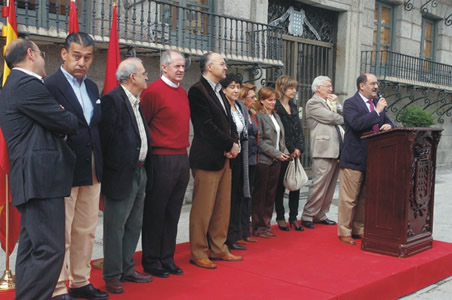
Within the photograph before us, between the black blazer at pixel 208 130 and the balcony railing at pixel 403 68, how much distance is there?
754 centimetres

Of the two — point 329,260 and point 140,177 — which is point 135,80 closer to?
point 140,177

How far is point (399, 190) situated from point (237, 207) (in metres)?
1.42

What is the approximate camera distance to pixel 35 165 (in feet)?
9.92

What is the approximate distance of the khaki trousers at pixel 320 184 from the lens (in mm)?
6176

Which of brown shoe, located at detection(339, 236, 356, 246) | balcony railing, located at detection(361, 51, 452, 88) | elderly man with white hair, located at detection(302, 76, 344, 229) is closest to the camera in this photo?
brown shoe, located at detection(339, 236, 356, 246)

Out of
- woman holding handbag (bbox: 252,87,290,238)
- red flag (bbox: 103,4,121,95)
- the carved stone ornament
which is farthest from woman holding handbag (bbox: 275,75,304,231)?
the carved stone ornament

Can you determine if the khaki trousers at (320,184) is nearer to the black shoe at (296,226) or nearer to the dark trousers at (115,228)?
the black shoe at (296,226)

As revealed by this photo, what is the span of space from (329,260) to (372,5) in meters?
8.28

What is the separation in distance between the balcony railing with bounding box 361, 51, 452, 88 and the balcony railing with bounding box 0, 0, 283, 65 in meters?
3.20

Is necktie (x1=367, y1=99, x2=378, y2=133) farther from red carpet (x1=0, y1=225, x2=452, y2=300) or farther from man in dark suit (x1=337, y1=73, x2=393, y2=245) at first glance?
red carpet (x1=0, y1=225, x2=452, y2=300)

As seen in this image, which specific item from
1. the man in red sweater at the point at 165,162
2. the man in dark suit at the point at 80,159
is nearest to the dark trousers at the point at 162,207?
the man in red sweater at the point at 165,162

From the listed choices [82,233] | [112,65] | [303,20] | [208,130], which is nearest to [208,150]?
A: [208,130]

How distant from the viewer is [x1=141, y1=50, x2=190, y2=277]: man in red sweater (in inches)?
160

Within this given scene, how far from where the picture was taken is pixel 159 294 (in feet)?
12.2
